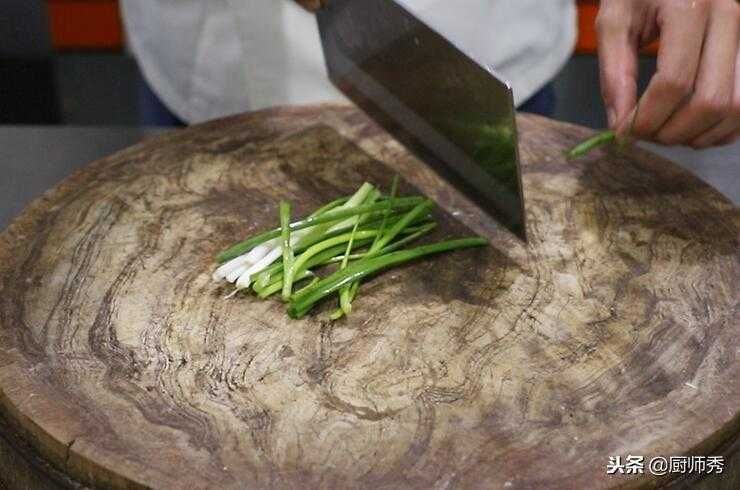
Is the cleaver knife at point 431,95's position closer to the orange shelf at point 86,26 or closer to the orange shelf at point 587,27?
the orange shelf at point 587,27

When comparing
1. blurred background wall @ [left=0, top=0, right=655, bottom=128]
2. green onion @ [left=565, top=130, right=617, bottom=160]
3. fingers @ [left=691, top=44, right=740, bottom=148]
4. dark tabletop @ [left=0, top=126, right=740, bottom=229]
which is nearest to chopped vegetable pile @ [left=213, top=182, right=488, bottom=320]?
green onion @ [left=565, top=130, right=617, bottom=160]

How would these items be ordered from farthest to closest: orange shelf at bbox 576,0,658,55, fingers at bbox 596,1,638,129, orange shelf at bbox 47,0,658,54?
1. orange shelf at bbox 47,0,658,54
2. orange shelf at bbox 576,0,658,55
3. fingers at bbox 596,1,638,129

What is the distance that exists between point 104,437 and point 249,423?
0.57 ft

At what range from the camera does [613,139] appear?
1.90 metres

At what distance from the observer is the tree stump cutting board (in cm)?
131

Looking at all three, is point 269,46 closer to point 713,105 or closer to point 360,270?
point 360,270

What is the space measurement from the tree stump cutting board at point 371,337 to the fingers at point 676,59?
0.58ft

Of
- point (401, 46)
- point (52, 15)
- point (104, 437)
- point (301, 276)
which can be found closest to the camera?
point (104, 437)

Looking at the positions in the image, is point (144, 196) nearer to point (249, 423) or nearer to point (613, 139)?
point (249, 423)

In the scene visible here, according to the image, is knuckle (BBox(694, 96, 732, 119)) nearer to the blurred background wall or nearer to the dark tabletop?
the dark tabletop

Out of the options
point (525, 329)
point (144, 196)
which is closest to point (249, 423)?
point (525, 329)

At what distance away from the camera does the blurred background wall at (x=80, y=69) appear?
150 inches

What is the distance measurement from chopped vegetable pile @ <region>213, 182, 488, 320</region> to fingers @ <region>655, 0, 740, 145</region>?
0.38m

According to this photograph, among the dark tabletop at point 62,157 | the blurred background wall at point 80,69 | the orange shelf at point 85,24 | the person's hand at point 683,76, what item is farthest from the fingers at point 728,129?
the orange shelf at point 85,24
